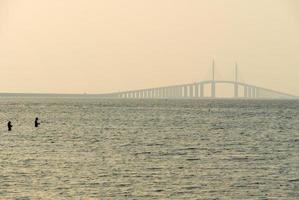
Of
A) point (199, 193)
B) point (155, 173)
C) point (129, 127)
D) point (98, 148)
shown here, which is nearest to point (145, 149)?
point (98, 148)

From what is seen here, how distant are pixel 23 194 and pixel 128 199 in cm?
479

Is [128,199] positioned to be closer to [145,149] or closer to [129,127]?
[145,149]

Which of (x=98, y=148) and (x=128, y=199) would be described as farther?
(x=98, y=148)

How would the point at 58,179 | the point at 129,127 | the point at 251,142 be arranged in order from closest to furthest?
1. the point at 58,179
2. the point at 251,142
3. the point at 129,127

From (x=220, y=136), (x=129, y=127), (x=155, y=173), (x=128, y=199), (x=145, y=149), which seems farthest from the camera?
(x=129, y=127)

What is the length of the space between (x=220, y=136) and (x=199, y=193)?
4190 centimetres

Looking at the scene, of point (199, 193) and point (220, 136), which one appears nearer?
point (199, 193)

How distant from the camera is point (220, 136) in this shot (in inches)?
3349

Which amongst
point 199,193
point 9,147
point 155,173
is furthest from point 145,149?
point 199,193

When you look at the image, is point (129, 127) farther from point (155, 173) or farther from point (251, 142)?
point (155, 173)

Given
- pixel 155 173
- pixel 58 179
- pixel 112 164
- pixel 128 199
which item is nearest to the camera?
pixel 128 199

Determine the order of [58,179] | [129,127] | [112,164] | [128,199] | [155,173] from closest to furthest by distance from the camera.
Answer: [128,199]
[58,179]
[155,173]
[112,164]
[129,127]

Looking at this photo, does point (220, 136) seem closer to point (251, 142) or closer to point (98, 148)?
point (251, 142)

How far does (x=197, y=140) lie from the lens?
78.0 m
